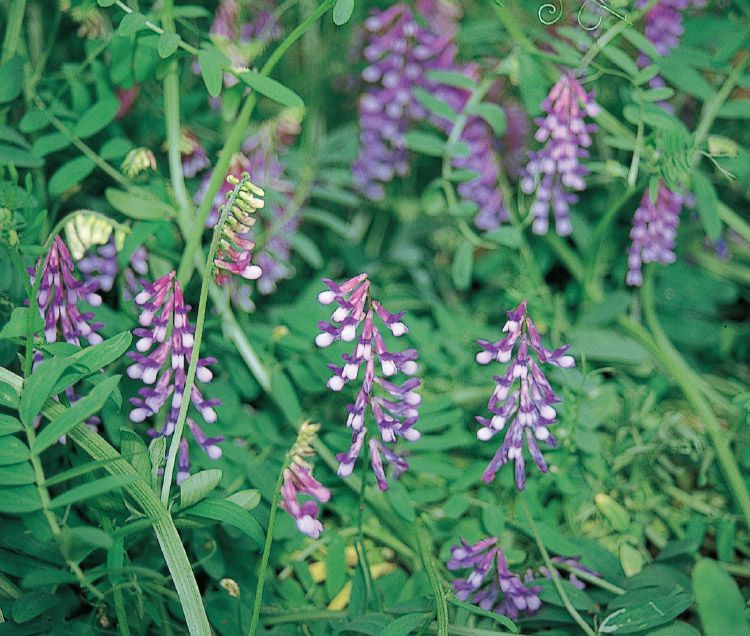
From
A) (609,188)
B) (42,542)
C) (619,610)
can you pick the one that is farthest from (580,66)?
(42,542)

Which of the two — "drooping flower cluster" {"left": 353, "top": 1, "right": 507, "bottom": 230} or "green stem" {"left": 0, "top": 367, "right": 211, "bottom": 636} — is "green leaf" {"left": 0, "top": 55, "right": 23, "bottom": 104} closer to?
"green stem" {"left": 0, "top": 367, "right": 211, "bottom": 636}

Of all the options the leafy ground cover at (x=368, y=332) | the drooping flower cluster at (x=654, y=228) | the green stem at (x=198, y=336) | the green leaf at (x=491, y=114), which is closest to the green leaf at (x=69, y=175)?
the leafy ground cover at (x=368, y=332)

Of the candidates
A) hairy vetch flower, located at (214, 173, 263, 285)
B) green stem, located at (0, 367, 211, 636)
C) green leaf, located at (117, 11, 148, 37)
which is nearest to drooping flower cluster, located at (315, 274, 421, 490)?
hairy vetch flower, located at (214, 173, 263, 285)

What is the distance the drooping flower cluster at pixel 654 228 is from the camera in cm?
145

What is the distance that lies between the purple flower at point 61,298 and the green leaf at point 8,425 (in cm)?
16

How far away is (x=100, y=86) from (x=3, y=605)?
853 millimetres

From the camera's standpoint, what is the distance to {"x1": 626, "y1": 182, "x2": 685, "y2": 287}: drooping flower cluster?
1.45 metres

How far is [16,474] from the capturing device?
37.4 inches

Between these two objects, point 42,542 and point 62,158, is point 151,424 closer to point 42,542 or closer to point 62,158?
point 42,542

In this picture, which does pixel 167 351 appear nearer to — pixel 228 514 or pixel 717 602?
pixel 228 514

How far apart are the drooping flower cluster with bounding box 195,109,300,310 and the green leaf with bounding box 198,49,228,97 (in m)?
0.34

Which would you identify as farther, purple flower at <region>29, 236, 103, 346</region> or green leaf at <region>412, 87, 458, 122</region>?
green leaf at <region>412, 87, 458, 122</region>

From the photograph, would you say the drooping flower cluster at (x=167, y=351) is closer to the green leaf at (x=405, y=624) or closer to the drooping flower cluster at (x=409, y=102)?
the green leaf at (x=405, y=624)

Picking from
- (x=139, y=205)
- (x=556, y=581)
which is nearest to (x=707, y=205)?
(x=556, y=581)
